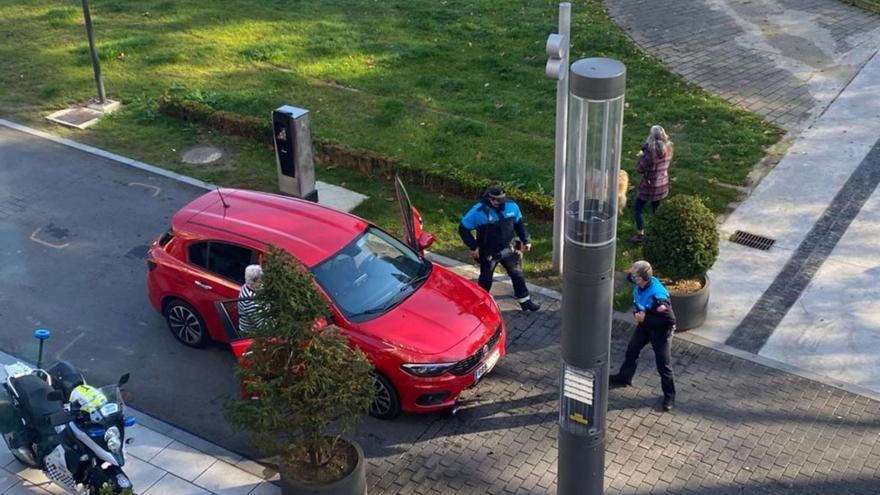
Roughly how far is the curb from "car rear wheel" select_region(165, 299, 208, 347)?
4.19 feet

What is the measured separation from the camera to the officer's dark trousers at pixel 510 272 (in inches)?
470

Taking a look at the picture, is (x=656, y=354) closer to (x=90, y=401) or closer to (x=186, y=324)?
(x=186, y=324)

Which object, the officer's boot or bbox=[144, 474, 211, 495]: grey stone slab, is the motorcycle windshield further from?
the officer's boot

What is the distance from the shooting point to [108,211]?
14586 millimetres

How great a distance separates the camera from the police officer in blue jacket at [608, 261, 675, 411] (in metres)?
10.1

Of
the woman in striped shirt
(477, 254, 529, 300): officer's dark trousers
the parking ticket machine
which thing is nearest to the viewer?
the woman in striped shirt

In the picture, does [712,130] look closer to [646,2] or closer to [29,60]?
[646,2]

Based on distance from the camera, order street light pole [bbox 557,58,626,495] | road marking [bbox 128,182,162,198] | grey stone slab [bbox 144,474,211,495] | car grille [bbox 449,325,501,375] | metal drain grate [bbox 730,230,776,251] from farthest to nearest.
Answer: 1. road marking [bbox 128,182,162,198]
2. metal drain grate [bbox 730,230,776,251]
3. car grille [bbox 449,325,501,375]
4. grey stone slab [bbox 144,474,211,495]
5. street light pole [bbox 557,58,626,495]

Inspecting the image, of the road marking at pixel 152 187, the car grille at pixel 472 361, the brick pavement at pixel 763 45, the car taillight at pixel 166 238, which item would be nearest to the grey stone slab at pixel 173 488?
the car grille at pixel 472 361

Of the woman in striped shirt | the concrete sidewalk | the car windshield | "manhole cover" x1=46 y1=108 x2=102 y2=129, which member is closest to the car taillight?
the woman in striped shirt

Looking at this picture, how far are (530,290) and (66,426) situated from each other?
19.0 ft

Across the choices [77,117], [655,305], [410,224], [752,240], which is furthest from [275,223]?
[77,117]

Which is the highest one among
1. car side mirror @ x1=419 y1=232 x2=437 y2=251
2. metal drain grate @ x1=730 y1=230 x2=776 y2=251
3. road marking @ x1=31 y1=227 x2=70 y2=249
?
car side mirror @ x1=419 y1=232 x2=437 y2=251

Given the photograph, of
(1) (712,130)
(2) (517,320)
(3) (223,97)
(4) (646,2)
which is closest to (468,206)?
(2) (517,320)
